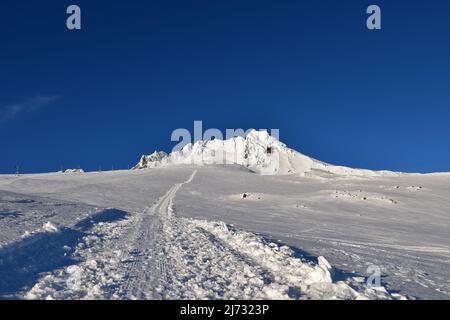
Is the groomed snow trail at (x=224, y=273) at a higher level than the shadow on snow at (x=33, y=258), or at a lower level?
lower

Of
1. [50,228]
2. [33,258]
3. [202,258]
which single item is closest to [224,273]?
[202,258]

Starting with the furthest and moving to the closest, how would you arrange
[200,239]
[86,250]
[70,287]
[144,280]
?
[200,239] < [86,250] < [144,280] < [70,287]

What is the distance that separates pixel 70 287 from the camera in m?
9.52

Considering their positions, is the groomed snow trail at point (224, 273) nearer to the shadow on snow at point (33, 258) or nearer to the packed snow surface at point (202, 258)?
the packed snow surface at point (202, 258)

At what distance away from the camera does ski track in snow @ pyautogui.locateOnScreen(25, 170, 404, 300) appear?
926cm

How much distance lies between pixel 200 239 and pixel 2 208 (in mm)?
13191

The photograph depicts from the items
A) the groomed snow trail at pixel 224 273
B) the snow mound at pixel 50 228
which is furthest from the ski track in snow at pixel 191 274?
the snow mound at pixel 50 228

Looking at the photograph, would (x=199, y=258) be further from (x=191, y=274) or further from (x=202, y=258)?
(x=191, y=274)

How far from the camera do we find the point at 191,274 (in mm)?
10961

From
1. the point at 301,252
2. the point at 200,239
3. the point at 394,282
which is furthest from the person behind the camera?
the point at 200,239

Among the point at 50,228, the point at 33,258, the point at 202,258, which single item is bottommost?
the point at 202,258

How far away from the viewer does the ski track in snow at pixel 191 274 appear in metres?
9.26
